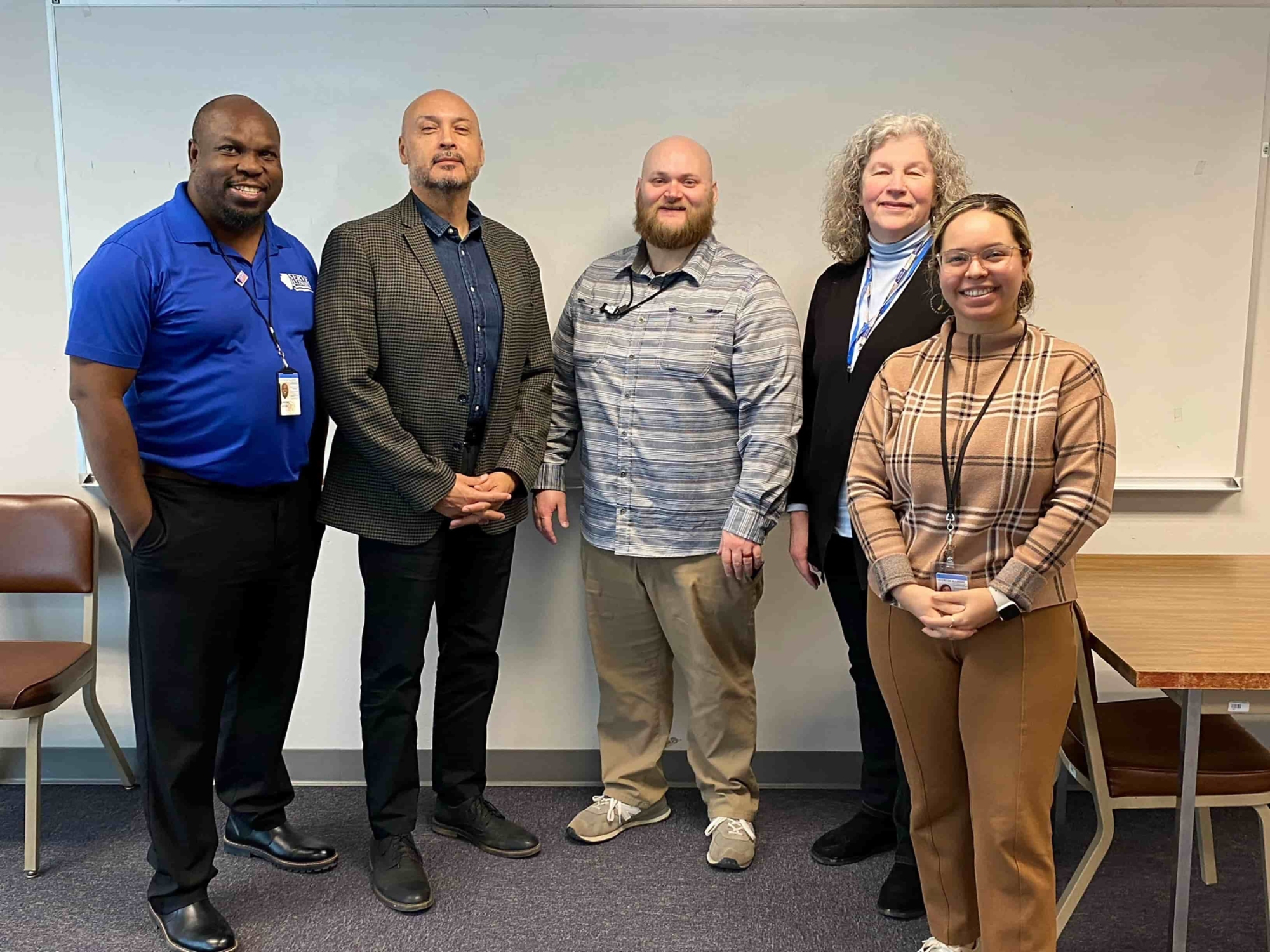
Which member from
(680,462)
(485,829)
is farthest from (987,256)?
(485,829)

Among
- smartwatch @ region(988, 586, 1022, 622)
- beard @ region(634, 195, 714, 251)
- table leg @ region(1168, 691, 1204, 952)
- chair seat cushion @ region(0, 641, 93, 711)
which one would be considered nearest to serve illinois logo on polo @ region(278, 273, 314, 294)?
beard @ region(634, 195, 714, 251)

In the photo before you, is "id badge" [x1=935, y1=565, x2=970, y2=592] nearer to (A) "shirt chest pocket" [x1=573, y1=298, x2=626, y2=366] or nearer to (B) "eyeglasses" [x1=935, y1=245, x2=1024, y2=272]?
(B) "eyeglasses" [x1=935, y1=245, x2=1024, y2=272]

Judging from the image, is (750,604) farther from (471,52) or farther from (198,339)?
(471,52)

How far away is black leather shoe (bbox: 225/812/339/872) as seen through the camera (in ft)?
8.16

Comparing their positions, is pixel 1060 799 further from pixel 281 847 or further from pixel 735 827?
pixel 281 847

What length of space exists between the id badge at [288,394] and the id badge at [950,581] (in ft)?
4.43

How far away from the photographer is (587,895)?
2.38m

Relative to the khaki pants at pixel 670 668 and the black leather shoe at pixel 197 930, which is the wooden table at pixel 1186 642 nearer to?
the khaki pants at pixel 670 668

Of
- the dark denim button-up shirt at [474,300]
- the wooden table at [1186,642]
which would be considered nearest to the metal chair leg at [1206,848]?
the wooden table at [1186,642]

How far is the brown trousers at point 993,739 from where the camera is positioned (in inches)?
68.4

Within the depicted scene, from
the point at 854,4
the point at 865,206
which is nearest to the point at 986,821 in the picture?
the point at 865,206

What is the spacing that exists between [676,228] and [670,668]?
118 centimetres

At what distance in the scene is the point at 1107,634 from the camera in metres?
1.98

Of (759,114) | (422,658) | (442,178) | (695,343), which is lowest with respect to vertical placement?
(422,658)
